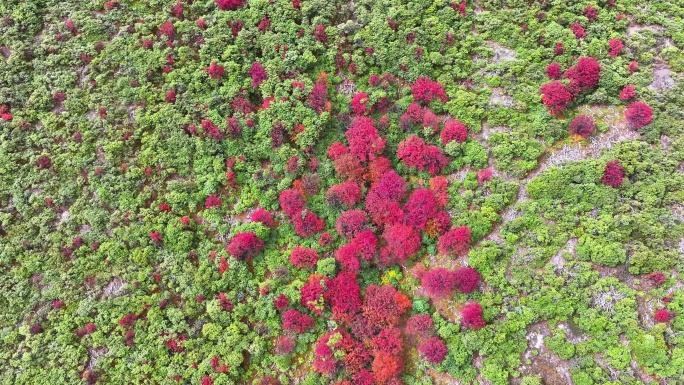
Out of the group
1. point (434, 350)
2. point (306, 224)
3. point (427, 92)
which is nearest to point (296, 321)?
point (306, 224)

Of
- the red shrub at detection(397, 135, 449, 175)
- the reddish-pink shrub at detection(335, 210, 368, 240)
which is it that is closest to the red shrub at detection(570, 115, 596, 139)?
the red shrub at detection(397, 135, 449, 175)

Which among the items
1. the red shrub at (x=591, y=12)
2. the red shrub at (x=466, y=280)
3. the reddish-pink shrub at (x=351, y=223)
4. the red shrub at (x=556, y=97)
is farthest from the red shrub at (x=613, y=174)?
the reddish-pink shrub at (x=351, y=223)

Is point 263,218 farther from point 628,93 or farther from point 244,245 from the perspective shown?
point 628,93

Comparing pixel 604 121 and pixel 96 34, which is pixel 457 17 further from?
pixel 96 34

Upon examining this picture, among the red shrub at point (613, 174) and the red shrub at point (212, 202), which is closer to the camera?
the red shrub at point (613, 174)

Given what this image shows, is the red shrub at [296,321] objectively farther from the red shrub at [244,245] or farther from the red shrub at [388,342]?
the red shrub at [244,245]

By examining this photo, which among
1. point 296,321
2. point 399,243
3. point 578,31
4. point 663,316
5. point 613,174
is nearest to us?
point 663,316
